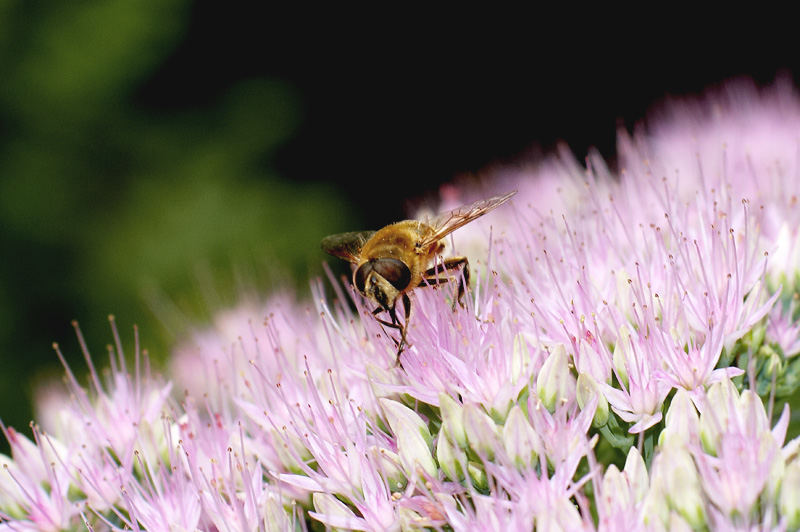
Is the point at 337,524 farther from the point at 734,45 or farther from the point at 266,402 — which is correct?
the point at 734,45

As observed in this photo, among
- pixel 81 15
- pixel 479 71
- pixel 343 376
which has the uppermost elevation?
pixel 81 15

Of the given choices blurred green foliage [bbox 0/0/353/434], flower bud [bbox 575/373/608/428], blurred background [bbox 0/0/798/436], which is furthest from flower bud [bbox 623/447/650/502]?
blurred green foliage [bbox 0/0/353/434]

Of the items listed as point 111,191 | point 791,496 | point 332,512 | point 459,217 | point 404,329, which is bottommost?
point 791,496

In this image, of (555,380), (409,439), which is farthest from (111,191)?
(555,380)

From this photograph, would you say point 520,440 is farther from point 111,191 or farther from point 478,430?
point 111,191

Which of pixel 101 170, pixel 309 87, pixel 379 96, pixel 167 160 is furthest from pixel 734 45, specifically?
pixel 101 170
